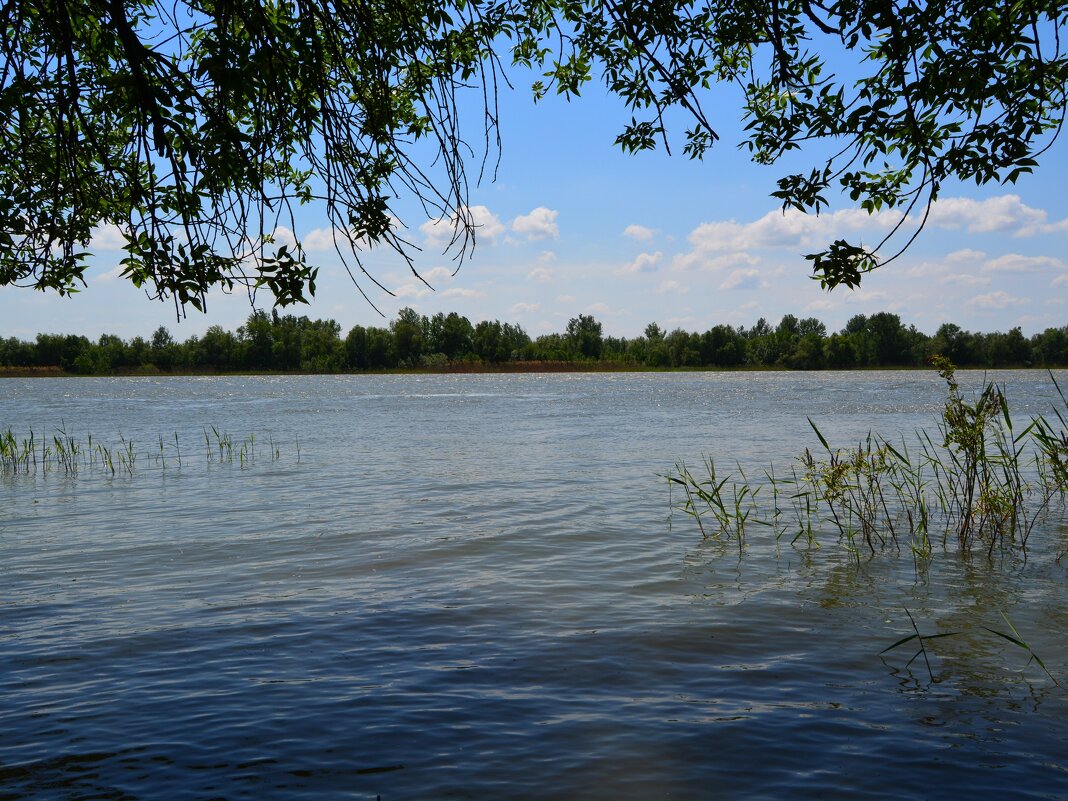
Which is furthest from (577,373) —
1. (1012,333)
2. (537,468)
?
(537,468)

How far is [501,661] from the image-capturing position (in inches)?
286

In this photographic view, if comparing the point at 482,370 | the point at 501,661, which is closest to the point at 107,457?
the point at 501,661

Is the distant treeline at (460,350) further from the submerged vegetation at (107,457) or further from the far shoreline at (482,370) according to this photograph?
the submerged vegetation at (107,457)

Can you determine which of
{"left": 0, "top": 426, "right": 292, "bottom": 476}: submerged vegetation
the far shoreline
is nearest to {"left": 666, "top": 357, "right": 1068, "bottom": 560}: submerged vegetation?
{"left": 0, "top": 426, "right": 292, "bottom": 476}: submerged vegetation

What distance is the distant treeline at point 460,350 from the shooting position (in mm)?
147000

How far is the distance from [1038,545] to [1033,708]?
6.33 meters

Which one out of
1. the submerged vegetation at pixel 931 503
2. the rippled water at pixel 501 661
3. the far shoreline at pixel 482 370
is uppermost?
the far shoreline at pixel 482 370

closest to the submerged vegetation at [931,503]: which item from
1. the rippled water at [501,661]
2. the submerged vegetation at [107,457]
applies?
the rippled water at [501,661]

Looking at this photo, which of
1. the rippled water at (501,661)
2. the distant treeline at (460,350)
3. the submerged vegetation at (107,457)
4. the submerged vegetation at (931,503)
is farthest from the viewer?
the distant treeline at (460,350)

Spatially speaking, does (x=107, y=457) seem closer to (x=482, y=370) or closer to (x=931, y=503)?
(x=931, y=503)

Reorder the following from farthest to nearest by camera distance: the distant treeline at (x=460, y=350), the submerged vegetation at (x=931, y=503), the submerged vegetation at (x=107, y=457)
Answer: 1. the distant treeline at (x=460, y=350)
2. the submerged vegetation at (x=107, y=457)
3. the submerged vegetation at (x=931, y=503)

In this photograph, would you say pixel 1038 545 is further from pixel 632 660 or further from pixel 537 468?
pixel 537 468

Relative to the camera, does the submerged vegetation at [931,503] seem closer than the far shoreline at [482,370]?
Yes

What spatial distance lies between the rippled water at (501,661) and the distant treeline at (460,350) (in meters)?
136
